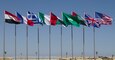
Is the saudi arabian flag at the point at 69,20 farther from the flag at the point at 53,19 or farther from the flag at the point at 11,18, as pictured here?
the flag at the point at 11,18

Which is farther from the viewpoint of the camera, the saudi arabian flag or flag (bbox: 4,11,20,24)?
the saudi arabian flag

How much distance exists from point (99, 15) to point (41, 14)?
27.9ft

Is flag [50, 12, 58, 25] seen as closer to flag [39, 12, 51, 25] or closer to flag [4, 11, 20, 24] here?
flag [39, 12, 51, 25]

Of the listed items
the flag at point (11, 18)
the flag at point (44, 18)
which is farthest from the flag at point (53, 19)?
the flag at point (11, 18)

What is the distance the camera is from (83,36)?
209 ft

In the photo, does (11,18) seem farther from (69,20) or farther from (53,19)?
(69,20)

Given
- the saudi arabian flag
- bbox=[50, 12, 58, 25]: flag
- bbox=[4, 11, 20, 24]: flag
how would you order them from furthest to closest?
the saudi arabian flag, bbox=[50, 12, 58, 25]: flag, bbox=[4, 11, 20, 24]: flag

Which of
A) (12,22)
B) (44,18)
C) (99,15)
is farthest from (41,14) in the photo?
(99,15)

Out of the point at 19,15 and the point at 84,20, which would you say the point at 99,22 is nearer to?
the point at 84,20

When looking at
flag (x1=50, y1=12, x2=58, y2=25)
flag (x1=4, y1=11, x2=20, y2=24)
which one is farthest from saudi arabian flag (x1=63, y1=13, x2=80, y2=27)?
flag (x1=4, y1=11, x2=20, y2=24)

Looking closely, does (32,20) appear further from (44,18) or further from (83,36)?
(83,36)

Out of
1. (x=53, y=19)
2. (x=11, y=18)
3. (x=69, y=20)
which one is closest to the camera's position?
(x=11, y=18)

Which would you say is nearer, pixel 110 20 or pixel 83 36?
pixel 110 20

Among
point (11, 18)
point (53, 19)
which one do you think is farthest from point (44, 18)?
point (11, 18)
